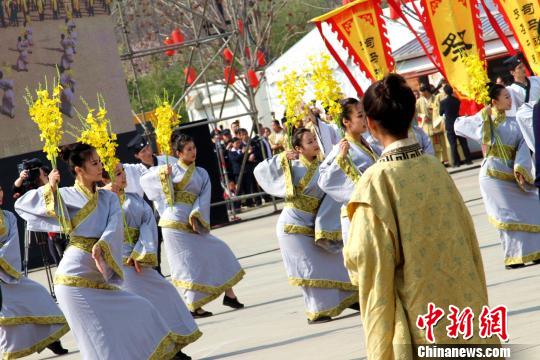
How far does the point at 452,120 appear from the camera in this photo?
2330 cm

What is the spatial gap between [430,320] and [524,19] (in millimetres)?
9483

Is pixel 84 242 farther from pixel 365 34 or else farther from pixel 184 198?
pixel 365 34

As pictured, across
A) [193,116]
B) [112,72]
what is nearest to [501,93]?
[112,72]

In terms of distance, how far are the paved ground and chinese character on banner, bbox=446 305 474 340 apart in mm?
2105

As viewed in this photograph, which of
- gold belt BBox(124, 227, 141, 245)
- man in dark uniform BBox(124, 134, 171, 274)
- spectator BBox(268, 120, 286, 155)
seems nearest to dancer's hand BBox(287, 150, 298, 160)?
gold belt BBox(124, 227, 141, 245)

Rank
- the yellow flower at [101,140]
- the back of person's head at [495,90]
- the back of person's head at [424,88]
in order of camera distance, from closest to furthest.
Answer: the yellow flower at [101,140], the back of person's head at [495,90], the back of person's head at [424,88]

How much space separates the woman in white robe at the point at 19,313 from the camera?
1041cm

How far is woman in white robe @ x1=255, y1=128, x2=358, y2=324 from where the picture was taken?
9852mm

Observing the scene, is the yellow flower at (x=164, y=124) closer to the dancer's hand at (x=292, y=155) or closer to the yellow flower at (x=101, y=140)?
the dancer's hand at (x=292, y=155)

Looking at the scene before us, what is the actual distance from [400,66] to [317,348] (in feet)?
58.3

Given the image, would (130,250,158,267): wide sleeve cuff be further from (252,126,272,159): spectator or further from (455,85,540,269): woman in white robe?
(252,126,272,159): spectator

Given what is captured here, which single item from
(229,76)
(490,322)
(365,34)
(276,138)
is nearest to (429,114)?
(276,138)

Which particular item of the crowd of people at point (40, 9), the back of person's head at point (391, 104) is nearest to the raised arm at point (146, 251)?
the back of person's head at point (391, 104)

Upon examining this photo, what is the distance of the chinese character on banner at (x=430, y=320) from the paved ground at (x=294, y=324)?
2183 mm
